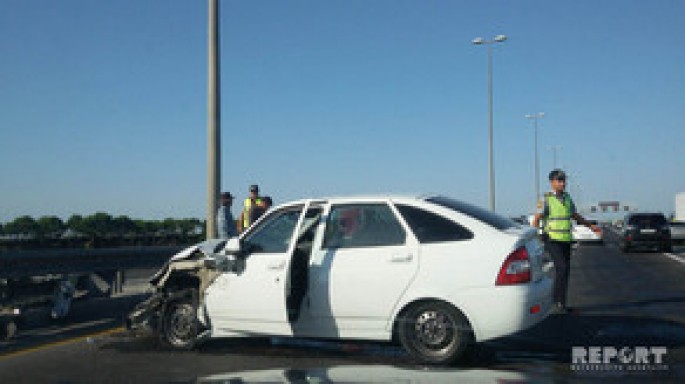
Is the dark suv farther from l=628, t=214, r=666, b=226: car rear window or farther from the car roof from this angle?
the car roof

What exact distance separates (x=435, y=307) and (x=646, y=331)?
288cm

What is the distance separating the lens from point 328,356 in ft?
21.9

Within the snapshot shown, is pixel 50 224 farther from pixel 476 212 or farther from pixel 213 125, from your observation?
pixel 476 212

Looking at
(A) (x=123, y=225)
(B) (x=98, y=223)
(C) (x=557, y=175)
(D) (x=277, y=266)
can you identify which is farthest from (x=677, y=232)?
(B) (x=98, y=223)

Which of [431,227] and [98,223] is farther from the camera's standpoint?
[98,223]

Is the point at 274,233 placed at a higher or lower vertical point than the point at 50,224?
lower

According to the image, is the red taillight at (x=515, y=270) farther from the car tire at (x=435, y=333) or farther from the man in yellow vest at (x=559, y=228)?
the man in yellow vest at (x=559, y=228)

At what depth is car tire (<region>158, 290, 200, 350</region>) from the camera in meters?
7.16

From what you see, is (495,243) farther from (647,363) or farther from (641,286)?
(641,286)

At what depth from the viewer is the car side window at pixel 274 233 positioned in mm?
6789

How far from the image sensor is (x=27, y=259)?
30.5 ft

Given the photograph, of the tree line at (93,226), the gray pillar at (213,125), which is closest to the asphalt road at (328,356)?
the gray pillar at (213,125)

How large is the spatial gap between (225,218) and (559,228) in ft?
17.8

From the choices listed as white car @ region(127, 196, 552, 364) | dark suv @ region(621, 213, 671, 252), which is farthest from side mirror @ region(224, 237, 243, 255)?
dark suv @ region(621, 213, 671, 252)
